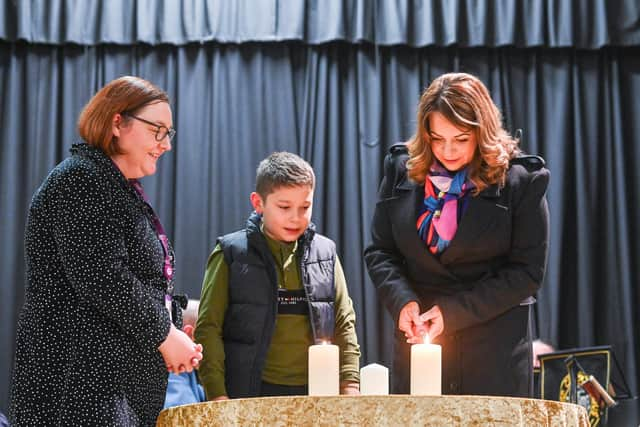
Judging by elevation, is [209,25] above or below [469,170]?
above

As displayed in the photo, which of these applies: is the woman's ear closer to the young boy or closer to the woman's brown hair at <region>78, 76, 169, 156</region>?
the young boy

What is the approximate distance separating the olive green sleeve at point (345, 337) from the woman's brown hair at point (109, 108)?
0.87 meters

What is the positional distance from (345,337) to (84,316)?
1008mm

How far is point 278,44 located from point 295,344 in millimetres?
2775

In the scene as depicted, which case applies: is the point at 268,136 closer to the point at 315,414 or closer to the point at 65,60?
the point at 65,60

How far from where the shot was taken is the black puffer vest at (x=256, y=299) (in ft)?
8.61

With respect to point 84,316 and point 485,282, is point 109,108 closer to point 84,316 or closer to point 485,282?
point 84,316

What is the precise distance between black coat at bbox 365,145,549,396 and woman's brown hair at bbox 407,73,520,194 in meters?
0.04

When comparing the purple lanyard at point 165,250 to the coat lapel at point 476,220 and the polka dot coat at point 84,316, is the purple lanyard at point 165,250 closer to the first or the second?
the polka dot coat at point 84,316

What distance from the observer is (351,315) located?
9.27 ft

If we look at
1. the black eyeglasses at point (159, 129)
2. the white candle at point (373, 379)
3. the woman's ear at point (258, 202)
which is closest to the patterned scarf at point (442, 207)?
the white candle at point (373, 379)

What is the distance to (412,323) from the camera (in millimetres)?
2396

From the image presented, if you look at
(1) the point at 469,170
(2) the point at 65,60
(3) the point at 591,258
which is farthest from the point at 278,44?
(1) the point at 469,170

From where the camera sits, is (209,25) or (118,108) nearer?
(118,108)
